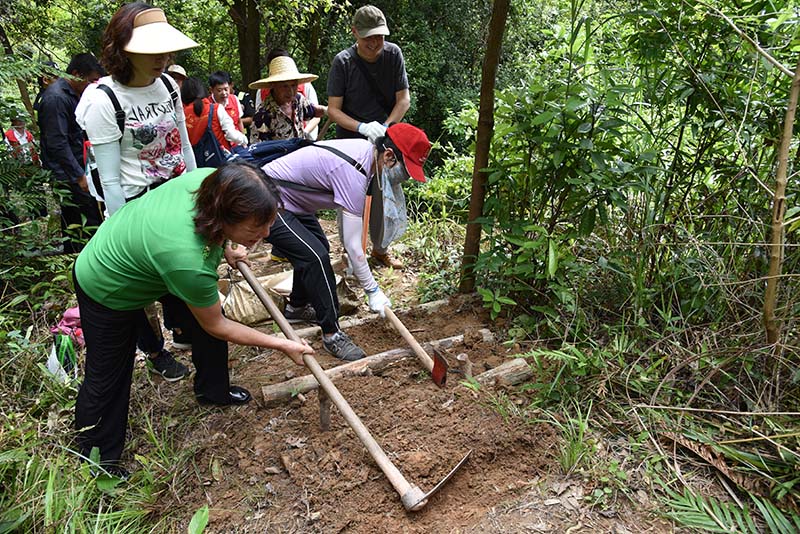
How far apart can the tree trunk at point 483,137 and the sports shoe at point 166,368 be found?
6.99 feet

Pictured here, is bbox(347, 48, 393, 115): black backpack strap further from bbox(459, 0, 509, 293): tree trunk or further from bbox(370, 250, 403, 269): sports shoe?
bbox(370, 250, 403, 269): sports shoe

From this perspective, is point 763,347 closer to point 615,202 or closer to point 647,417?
point 647,417

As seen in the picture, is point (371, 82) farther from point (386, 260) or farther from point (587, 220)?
point (587, 220)

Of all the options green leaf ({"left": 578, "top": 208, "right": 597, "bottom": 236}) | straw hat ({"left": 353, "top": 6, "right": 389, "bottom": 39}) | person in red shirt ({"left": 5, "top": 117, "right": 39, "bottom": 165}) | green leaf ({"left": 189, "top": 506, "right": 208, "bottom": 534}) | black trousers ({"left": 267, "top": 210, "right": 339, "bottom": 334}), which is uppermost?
straw hat ({"left": 353, "top": 6, "right": 389, "bottom": 39})

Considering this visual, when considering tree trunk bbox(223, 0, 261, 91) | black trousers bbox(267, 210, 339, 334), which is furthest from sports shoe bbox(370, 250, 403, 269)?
tree trunk bbox(223, 0, 261, 91)

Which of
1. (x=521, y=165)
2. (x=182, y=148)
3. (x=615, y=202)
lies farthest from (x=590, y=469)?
(x=182, y=148)

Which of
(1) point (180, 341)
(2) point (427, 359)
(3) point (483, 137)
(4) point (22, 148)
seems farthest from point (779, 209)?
(4) point (22, 148)

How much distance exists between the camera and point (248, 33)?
417 inches

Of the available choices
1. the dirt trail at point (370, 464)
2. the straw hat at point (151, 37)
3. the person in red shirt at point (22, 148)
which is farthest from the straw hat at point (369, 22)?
the person in red shirt at point (22, 148)

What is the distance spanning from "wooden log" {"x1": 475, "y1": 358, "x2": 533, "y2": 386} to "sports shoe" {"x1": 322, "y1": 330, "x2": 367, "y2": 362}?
823 mm

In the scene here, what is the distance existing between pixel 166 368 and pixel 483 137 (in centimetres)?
264

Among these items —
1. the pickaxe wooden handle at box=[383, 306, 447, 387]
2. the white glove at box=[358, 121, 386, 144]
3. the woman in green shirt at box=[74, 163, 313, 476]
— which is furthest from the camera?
the white glove at box=[358, 121, 386, 144]

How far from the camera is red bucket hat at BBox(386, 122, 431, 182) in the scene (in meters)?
3.14

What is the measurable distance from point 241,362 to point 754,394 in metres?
3.05
